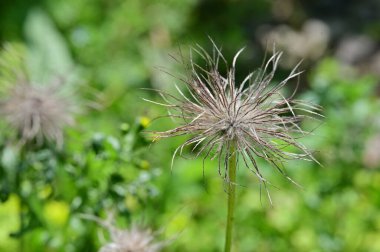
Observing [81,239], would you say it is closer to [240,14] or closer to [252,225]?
[252,225]

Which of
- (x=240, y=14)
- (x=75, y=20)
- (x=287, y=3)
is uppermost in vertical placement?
(x=287, y=3)

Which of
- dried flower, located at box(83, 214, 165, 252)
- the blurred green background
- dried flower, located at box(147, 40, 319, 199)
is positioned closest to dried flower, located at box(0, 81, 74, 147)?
the blurred green background

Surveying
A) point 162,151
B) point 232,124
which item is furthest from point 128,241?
point 162,151

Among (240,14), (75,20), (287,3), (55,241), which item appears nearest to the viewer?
(55,241)

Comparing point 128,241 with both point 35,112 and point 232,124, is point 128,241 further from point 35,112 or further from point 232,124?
point 35,112

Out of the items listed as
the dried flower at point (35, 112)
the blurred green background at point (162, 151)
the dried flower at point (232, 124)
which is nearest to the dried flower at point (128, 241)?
the blurred green background at point (162, 151)

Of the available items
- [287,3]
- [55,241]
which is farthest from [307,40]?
[55,241]

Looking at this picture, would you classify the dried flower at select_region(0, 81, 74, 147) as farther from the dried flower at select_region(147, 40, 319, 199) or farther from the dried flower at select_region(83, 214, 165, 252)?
the dried flower at select_region(147, 40, 319, 199)
